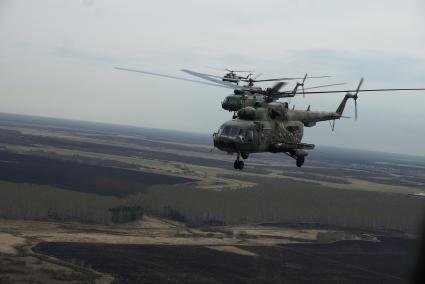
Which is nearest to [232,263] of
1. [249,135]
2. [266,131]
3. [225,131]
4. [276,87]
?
[266,131]

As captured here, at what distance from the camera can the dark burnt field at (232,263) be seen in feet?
338

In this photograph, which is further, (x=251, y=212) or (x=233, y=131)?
(x=251, y=212)

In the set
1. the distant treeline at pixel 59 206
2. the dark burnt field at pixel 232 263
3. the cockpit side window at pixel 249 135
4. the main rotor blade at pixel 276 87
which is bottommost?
the dark burnt field at pixel 232 263

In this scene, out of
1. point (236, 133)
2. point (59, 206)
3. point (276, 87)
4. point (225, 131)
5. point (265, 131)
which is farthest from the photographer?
point (59, 206)

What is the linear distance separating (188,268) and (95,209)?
57924mm

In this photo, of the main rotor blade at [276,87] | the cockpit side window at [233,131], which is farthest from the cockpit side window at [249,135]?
the main rotor blade at [276,87]

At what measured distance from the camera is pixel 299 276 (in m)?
110

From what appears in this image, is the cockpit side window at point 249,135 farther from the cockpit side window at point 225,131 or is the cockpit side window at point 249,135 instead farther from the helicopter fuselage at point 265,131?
the cockpit side window at point 225,131

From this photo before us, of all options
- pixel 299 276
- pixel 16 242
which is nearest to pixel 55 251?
pixel 16 242

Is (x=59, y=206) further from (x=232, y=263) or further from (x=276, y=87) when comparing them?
(x=276, y=87)

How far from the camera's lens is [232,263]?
114 meters

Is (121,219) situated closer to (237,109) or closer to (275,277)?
(275,277)

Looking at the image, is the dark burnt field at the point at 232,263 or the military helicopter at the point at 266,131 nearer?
the military helicopter at the point at 266,131

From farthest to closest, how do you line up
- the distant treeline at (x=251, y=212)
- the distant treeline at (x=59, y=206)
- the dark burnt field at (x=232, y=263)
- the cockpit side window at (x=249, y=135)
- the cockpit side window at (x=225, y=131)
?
1. the distant treeline at (x=251, y=212)
2. the distant treeline at (x=59, y=206)
3. the dark burnt field at (x=232, y=263)
4. the cockpit side window at (x=249, y=135)
5. the cockpit side window at (x=225, y=131)
